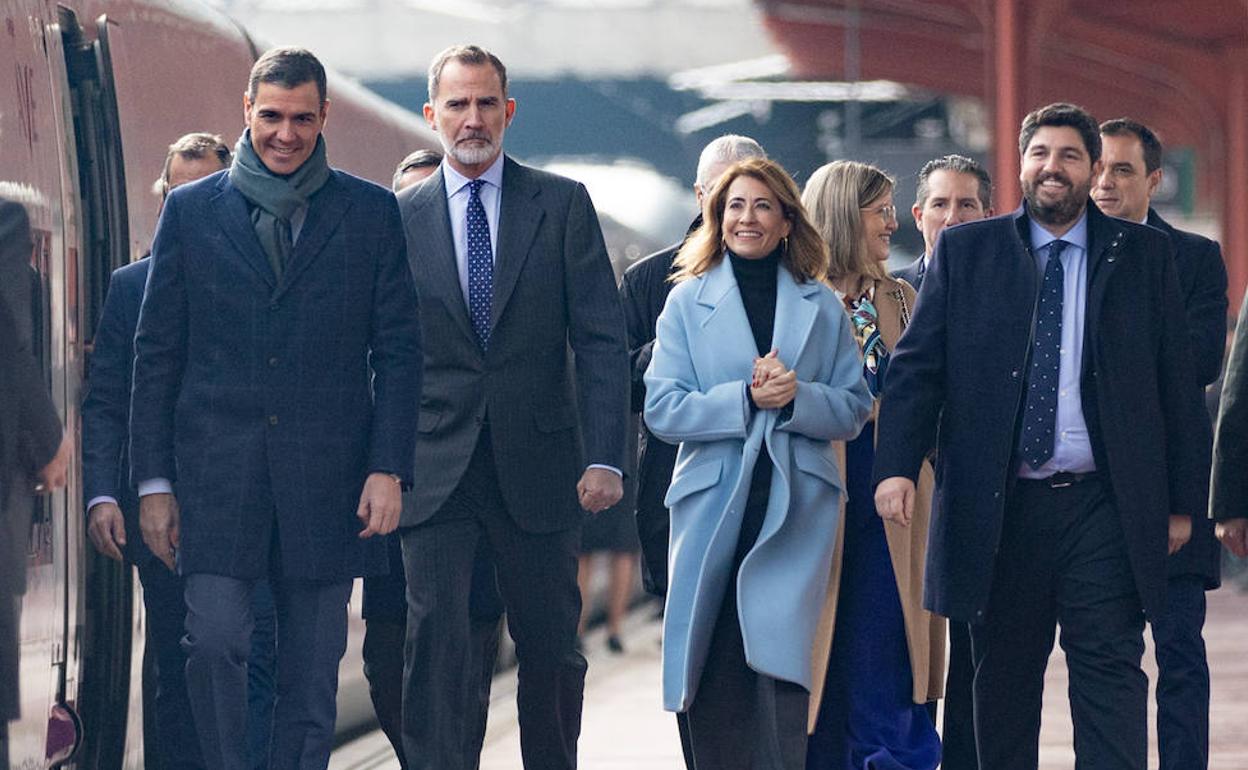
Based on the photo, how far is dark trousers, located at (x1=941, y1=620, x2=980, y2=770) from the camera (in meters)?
6.45

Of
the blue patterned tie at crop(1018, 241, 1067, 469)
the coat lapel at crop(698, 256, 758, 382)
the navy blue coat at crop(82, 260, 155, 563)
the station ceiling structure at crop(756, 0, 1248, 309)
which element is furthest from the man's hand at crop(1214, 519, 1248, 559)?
the station ceiling structure at crop(756, 0, 1248, 309)

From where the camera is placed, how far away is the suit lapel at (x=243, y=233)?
538 centimetres

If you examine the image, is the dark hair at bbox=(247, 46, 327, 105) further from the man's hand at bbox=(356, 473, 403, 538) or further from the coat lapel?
the coat lapel

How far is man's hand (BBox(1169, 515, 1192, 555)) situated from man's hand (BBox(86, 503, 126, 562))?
8.01 feet

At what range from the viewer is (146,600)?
6.07 metres

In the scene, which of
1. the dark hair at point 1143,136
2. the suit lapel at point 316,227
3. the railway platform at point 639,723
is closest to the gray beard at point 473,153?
the suit lapel at point 316,227

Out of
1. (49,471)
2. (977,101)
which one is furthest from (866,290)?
(977,101)

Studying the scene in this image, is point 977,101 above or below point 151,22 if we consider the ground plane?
above

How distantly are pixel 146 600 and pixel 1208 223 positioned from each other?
3945cm

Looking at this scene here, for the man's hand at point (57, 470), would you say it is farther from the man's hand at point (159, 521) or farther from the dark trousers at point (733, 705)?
the dark trousers at point (733, 705)

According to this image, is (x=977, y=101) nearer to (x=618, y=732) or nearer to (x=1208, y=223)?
(x=1208, y=223)

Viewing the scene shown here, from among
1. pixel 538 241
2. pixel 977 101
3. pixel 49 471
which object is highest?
pixel 977 101

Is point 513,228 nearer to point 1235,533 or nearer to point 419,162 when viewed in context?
point 419,162

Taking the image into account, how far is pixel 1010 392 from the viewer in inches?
221
